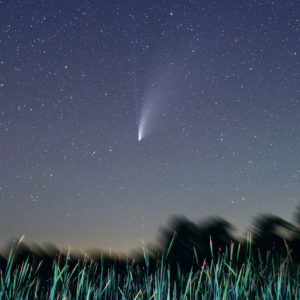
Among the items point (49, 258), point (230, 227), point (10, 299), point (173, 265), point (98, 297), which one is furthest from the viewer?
point (230, 227)

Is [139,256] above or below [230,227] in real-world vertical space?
below

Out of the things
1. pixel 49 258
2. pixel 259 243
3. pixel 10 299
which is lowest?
pixel 10 299

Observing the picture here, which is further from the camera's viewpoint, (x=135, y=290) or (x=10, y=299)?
(x=135, y=290)

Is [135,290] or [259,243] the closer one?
[135,290]

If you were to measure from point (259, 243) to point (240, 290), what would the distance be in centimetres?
346

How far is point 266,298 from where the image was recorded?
3.21m

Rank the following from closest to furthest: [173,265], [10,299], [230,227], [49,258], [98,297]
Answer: [10,299]
[98,297]
[49,258]
[173,265]
[230,227]

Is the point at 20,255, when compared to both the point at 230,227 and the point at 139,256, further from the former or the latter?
the point at 230,227

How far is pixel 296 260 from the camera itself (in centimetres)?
610

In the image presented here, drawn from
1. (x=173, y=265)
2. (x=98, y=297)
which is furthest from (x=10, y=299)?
(x=173, y=265)

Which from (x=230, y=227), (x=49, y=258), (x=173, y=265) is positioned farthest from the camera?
(x=230, y=227)

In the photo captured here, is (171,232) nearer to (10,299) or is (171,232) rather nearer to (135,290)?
(135,290)

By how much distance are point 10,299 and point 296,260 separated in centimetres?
400

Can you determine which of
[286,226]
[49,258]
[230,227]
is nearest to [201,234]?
[230,227]
